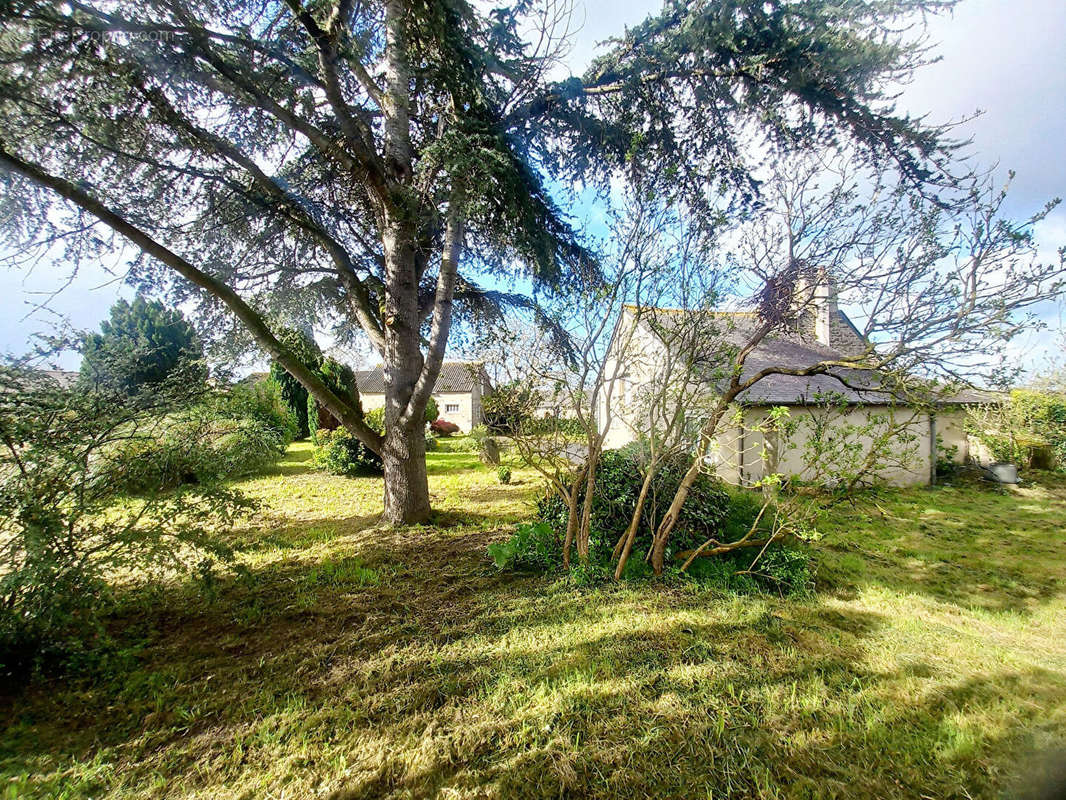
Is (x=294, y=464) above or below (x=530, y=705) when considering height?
above

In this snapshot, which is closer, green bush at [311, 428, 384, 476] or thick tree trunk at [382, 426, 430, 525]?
thick tree trunk at [382, 426, 430, 525]

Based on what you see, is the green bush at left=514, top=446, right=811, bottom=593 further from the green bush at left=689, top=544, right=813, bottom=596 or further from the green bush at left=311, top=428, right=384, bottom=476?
the green bush at left=311, top=428, right=384, bottom=476

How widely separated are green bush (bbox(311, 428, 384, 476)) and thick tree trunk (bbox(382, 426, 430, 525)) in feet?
16.1

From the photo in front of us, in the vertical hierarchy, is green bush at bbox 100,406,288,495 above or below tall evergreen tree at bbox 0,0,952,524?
below

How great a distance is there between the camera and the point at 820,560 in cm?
532

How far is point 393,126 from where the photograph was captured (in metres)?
5.41

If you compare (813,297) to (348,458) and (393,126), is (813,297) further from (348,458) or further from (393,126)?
(348,458)

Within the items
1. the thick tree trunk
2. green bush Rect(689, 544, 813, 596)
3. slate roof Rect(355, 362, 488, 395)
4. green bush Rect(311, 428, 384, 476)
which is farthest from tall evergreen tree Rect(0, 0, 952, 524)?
slate roof Rect(355, 362, 488, 395)

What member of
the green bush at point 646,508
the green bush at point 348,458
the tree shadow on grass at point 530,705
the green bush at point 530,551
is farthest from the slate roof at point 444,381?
the tree shadow on grass at point 530,705

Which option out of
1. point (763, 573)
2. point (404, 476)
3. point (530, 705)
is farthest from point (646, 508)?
point (404, 476)

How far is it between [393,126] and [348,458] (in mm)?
8174

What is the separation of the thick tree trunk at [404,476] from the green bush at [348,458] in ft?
16.1

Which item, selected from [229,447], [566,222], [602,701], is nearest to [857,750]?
[602,701]

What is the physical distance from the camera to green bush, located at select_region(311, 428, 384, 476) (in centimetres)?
1078
